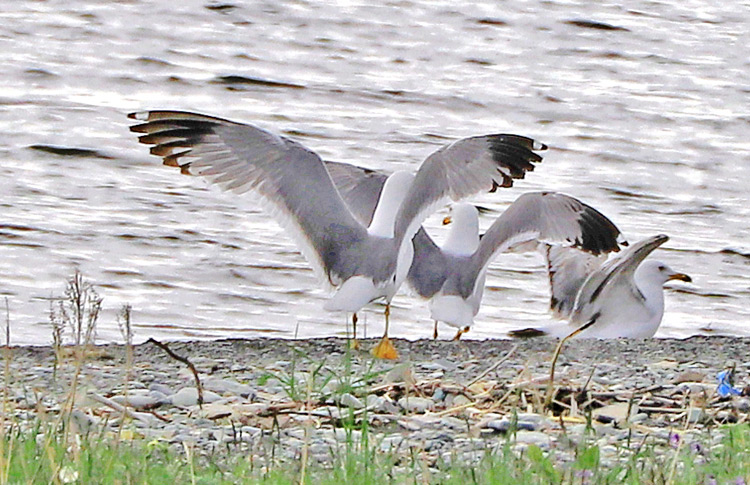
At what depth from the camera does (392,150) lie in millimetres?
13406

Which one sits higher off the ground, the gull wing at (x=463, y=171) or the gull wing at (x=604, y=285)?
the gull wing at (x=463, y=171)

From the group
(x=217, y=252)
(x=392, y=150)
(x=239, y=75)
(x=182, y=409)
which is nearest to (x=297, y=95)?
(x=239, y=75)

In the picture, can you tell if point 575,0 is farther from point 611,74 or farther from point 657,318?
point 657,318

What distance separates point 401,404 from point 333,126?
962 cm

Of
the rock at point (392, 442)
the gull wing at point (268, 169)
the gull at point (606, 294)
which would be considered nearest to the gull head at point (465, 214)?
the gull at point (606, 294)

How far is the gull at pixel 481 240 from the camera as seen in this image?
809 centimetres

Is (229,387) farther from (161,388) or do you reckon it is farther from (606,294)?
(606,294)

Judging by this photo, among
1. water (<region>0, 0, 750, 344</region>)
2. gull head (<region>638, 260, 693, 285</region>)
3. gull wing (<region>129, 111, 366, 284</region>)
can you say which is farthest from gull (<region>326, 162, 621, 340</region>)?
water (<region>0, 0, 750, 344</region>)

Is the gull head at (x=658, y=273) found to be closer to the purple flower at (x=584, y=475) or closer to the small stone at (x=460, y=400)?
the small stone at (x=460, y=400)

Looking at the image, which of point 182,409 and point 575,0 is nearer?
point 182,409

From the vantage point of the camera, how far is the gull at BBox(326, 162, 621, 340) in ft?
26.5

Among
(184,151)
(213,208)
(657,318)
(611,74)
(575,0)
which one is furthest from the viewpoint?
(575,0)

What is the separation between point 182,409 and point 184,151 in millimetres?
2435

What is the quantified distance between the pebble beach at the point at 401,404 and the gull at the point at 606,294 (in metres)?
1.51
